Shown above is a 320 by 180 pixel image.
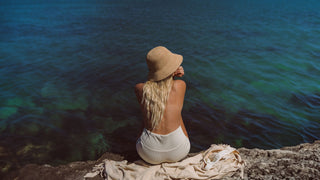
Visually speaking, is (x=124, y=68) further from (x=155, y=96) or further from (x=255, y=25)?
(x=255, y=25)

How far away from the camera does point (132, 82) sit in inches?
337

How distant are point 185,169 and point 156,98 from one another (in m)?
1.15

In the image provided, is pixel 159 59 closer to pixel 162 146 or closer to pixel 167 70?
pixel 167 70

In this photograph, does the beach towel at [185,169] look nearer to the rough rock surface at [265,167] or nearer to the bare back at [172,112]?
the rough rock surface at [265,167]

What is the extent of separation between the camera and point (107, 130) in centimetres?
592

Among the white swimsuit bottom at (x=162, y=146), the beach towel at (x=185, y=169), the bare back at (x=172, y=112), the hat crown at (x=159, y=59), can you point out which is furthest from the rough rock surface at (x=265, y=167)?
the hat crown at (x=159, y=59)

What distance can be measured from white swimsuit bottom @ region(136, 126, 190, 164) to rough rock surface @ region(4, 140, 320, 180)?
83 cm

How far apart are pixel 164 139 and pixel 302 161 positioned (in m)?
2.07

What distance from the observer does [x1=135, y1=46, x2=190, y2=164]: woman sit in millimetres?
3510

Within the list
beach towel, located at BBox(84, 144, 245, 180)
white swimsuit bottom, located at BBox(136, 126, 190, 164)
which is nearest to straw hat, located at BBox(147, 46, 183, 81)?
white swimsuit bottom, located at BBox(136, 126, 190, 164)

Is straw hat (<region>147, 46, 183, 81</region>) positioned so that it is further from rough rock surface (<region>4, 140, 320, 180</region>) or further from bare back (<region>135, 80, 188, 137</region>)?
rough rock surface (<region>4, 140, 320, 180</region>)

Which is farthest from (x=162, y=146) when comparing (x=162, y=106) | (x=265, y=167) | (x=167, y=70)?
(x=265, y=167)

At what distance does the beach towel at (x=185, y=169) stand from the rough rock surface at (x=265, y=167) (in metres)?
0.14

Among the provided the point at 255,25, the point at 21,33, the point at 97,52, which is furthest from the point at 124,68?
the point at 255,25
